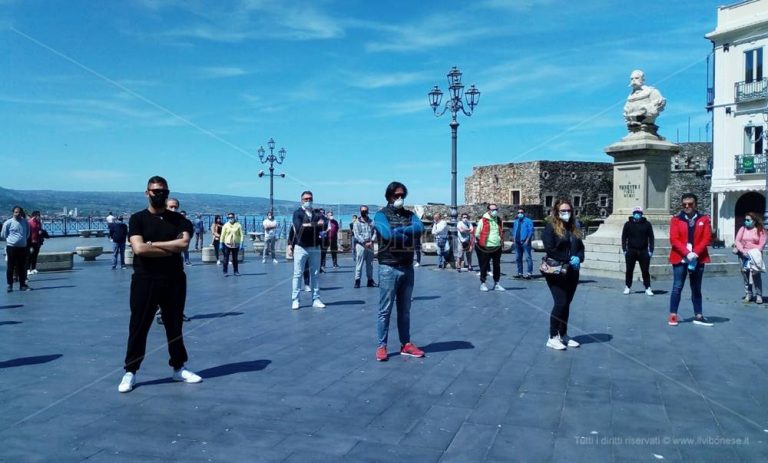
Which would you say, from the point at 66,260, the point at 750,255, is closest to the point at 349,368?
the point at 750,255

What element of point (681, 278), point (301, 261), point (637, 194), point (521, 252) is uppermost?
point (637, 194)

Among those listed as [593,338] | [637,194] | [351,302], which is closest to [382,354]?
[593,338]

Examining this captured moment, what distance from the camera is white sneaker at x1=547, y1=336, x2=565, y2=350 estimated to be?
6.75 meters

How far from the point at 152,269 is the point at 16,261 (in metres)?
9.28

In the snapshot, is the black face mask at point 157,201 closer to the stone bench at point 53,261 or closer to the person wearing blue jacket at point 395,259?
the person wearing blue jacket at point 395,259

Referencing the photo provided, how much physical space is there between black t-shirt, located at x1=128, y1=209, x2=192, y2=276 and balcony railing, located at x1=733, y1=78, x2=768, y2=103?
33548 millimetres

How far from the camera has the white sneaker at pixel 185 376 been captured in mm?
5418

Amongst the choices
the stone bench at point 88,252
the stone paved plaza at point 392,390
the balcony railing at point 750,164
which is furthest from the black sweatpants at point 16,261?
the balcony railing at point 750,164

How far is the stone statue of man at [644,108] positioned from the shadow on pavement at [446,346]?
10.1 m

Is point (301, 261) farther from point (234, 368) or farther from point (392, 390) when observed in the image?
point (392, 390)

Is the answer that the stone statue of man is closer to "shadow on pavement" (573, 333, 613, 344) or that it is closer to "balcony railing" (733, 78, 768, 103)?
"shadow on pavement" (573, 333, 613, 344)

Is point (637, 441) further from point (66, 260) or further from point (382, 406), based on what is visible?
point (66, 260)

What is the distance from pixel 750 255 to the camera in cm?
988

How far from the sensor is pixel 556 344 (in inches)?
267
